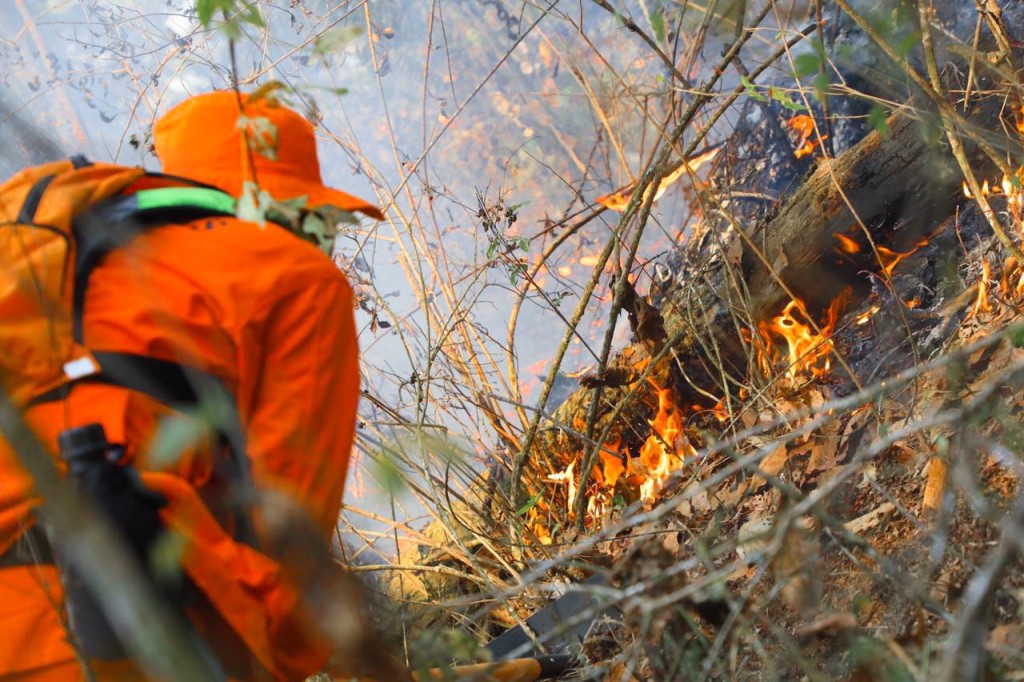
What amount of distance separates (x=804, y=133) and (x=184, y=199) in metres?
4.79

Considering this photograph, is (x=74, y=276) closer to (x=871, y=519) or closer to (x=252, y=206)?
(x=252, y=206)

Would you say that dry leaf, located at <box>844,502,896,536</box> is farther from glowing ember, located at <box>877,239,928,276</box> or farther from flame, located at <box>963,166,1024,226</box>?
glowing ember, located at <box>877,239,928,276</box>

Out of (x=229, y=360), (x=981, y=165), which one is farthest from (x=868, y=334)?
(x=229, y=360)

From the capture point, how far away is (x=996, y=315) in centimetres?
275

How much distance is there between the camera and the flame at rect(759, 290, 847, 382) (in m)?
3.21

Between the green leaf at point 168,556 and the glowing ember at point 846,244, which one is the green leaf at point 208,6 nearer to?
the green leaf at point 168,556

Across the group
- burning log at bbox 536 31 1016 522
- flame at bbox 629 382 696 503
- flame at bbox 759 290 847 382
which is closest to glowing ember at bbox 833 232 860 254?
burning log at bbox 536 31 1016 522

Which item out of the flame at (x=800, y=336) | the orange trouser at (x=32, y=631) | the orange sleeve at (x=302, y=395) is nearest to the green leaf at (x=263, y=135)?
the orange sleeve at (x=302, y=395)

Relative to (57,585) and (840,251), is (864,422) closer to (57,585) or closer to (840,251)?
(840,251)

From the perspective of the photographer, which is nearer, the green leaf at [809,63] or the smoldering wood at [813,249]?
the green leaf at [809,63]

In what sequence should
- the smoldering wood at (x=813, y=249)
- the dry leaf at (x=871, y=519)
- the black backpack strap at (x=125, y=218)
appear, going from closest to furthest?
the black backpack strap at (x=125, y=218) → the dry leaf at (x=871, y=519) → the smoldering wood at (x=813, y=249)

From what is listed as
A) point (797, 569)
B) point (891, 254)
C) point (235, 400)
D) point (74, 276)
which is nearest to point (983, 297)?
point (891, 254)

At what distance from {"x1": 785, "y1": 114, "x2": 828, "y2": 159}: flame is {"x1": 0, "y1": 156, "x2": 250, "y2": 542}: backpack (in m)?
4.53

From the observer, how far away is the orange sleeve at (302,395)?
1.37 metres
